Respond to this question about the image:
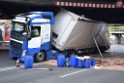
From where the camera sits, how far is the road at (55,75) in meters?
15.9

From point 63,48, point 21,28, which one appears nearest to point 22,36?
point 21,28

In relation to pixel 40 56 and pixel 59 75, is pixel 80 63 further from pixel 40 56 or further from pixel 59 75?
pixel 40 56

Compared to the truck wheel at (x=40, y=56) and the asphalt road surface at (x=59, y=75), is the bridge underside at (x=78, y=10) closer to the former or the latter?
the truck wheel at (x=40, y=56)

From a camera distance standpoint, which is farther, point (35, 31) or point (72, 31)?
point (72, 31)

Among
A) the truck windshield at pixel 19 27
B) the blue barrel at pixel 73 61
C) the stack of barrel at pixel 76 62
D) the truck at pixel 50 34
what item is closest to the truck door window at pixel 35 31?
the truck at pixel 50 34

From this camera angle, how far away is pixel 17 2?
27016mm

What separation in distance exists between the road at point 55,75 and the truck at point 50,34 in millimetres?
2195

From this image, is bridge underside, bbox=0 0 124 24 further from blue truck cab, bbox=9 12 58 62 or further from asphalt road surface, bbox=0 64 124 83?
asphalt road surface, bbox=0 64 124 83

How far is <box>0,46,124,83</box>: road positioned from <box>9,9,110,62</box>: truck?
2195 millimetres

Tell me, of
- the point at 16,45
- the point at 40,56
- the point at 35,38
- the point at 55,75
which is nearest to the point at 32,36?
the point at 35,38

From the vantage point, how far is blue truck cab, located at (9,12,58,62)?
22781mm

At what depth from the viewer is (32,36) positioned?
75.5 feet

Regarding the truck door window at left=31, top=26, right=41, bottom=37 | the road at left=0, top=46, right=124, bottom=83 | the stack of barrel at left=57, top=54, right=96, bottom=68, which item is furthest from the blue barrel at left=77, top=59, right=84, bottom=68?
the truck door window at left=31, top=26, right=41, bottom=37

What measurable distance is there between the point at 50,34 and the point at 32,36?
181 cm
